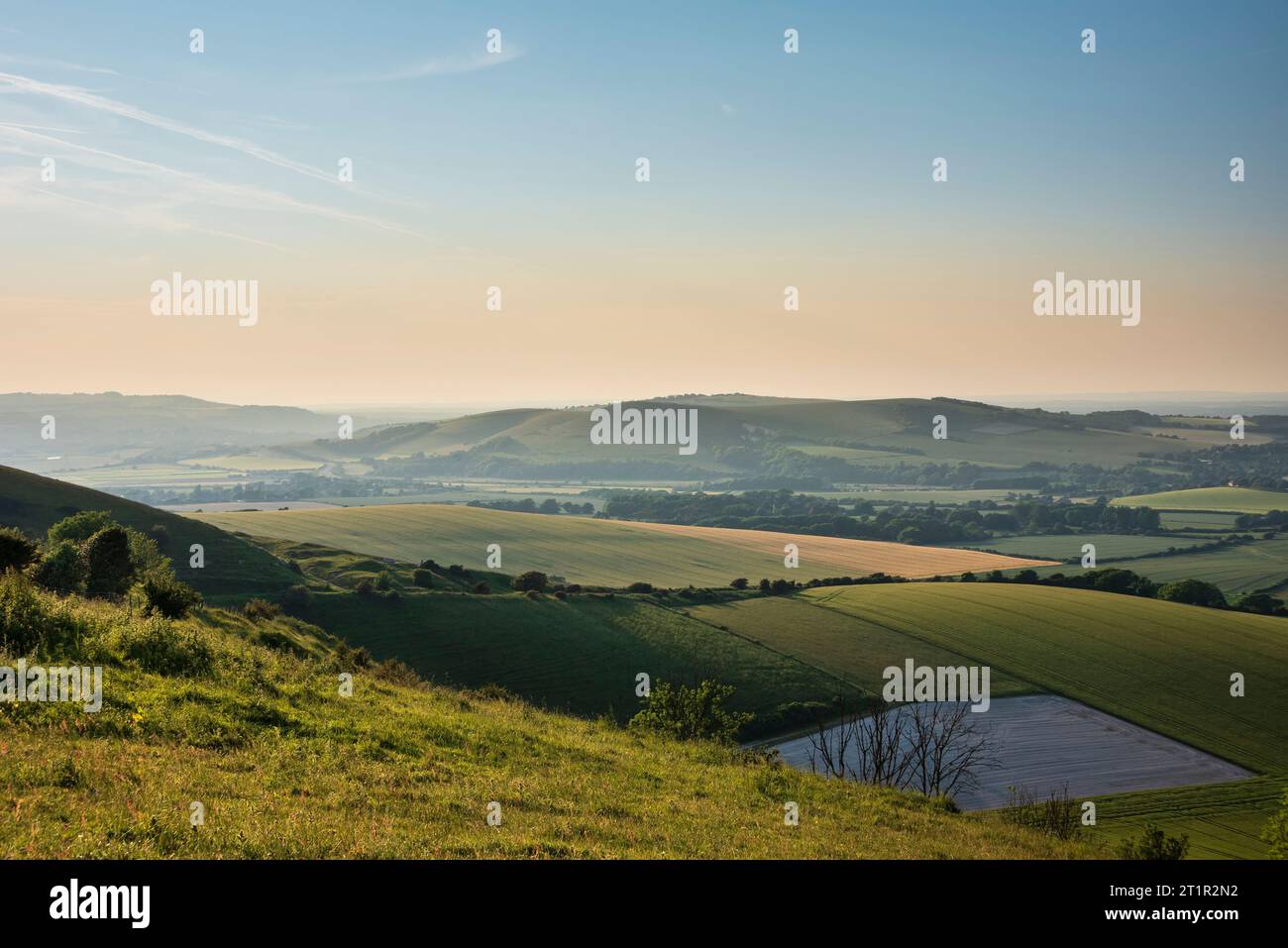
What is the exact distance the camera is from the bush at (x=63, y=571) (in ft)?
115

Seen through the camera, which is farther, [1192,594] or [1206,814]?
[1192,594]

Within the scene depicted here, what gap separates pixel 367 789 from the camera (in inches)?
604

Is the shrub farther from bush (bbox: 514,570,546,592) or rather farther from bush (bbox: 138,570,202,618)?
bush (bbox: 514,570,546,592)

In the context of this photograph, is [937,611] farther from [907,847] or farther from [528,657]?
[907,847]

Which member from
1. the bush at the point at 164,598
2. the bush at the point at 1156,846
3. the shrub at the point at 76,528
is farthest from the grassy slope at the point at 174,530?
the bush at the point at 1156,846

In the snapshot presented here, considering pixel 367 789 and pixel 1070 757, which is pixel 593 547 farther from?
pixel 367 789

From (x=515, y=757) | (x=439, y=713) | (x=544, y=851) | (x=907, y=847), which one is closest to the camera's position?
(x=544, y=851)

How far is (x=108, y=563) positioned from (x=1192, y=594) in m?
115

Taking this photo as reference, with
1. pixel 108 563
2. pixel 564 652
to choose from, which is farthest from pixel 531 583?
pixel 108 563

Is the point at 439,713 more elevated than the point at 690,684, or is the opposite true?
the point at 439,713
